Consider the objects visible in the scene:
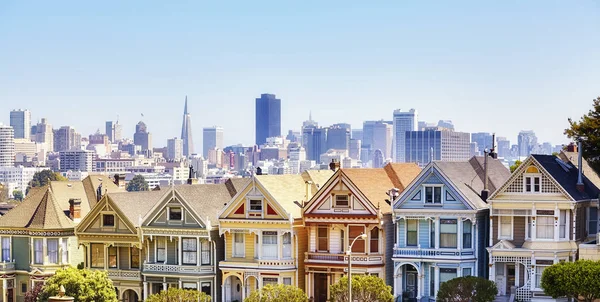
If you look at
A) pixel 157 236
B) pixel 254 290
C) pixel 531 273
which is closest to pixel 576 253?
pixel 531 273

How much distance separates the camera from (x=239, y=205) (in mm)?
65125

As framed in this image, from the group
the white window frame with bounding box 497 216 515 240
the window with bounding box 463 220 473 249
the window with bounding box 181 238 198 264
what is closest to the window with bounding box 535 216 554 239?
the white window frame with bounding box 497 216 515 240

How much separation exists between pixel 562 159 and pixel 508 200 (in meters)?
6.86

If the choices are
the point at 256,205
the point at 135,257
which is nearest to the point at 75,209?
the point at 135,257

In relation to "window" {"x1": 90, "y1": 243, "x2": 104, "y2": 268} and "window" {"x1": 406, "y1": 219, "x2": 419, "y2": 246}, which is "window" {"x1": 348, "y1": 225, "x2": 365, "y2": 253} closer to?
"window" {"x1": 406, "y1": 219, "x2": 419, "y2": 246}

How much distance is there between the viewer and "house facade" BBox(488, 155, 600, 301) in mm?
58438

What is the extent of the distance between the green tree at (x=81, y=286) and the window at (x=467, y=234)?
62.9 feet

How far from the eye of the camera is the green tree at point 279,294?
59.4 meters

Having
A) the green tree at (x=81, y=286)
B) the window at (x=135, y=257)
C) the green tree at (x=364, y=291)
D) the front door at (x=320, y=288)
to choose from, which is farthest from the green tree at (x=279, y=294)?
the window at (x=135, y=257)

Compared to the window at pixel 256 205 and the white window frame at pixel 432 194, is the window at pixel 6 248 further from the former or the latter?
the white window frame at pixel 432 194

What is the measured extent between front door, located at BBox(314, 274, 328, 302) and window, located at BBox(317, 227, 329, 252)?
1.41 m

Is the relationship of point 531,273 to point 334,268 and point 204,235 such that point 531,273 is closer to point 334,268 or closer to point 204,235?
point 334,268

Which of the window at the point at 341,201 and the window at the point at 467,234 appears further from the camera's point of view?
the window at the point at 341,201

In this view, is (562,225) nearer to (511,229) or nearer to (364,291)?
(511,229)
